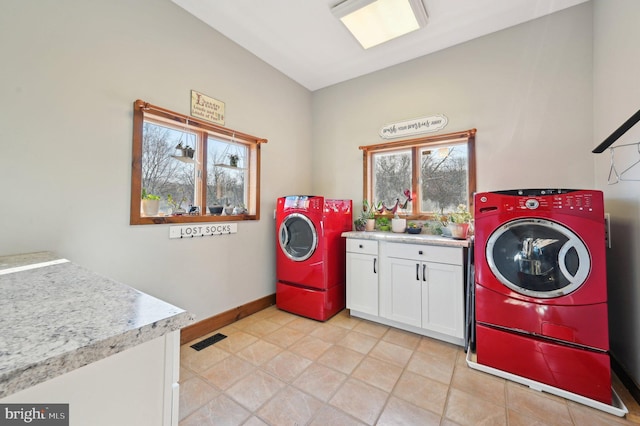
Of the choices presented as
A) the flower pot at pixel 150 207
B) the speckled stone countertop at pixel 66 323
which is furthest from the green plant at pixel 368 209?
the speckled stone countertop at pixel 66 323

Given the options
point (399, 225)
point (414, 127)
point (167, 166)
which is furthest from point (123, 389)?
point (414, 127)

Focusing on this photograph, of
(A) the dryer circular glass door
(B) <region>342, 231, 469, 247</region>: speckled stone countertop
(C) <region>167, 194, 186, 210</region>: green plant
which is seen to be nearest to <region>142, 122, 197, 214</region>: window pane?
(C) <region>167, 194, 186, 210</region>: green plant

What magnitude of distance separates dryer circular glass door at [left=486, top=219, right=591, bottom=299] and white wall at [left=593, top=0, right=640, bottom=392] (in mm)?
391

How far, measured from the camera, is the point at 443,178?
2.83 metres

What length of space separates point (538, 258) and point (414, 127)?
5.84 ft

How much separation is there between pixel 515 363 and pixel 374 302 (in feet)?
3.70

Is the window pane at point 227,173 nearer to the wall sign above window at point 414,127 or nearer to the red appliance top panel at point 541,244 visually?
the wall sign above window at point 414,127

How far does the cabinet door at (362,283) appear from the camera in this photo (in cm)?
256

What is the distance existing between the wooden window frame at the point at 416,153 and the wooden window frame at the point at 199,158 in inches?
50.2

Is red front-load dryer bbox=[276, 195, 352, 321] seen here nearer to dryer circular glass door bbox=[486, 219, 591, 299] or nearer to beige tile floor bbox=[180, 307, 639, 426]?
beige tile floor bbox=[180, 307, 639, 426]

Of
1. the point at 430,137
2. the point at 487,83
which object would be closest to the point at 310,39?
the point at 430,137

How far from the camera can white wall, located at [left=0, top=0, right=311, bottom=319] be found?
4.91 feet

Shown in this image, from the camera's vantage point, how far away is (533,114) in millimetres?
2361

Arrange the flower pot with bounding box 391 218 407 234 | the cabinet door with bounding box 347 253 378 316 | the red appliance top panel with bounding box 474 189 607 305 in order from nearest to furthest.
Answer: the red appliance top panel with bounding box 474 189 607 305 < the cabinet door with bounding box 347 253 378 316 < the flower pot with bounding box 391 218 407 234
